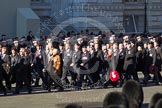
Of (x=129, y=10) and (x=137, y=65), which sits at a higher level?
(x=129, y=10)

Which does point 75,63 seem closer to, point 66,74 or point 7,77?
point 66,74

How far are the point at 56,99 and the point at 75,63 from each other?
2.21 meters

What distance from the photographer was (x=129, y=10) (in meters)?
41.7

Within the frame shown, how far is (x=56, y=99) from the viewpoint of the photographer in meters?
18.0

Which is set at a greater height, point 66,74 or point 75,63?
point 75,63

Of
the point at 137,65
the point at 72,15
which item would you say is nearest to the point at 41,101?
the point at 137,65

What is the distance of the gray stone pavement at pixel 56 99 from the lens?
16.8 meters

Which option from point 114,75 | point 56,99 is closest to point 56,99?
point 56,99

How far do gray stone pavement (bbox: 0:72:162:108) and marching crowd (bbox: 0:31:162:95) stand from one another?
584mm

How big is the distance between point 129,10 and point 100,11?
12.7 feet

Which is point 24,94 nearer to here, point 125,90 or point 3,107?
point 3,107

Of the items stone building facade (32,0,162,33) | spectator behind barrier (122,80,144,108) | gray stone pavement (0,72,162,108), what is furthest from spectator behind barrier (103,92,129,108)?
stone building facade (32,0,162,33)

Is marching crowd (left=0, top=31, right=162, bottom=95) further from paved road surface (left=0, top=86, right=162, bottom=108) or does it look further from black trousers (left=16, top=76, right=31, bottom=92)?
paved road surface (left=0, top=86, right=162, bottom=108)

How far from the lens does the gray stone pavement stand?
1677 cm
